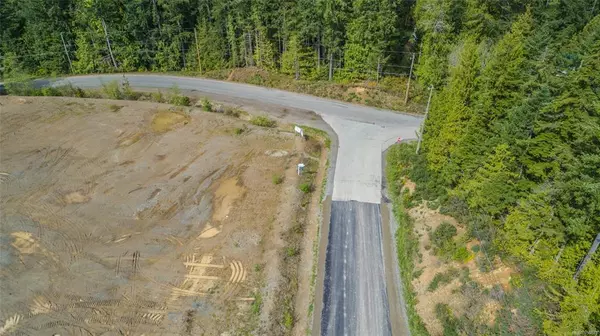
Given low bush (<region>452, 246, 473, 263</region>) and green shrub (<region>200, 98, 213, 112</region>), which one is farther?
green shrub (<region>200, 98, 213, 112</region>)

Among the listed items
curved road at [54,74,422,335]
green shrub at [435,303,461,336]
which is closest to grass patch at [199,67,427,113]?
curved road at [54,74,422,335]

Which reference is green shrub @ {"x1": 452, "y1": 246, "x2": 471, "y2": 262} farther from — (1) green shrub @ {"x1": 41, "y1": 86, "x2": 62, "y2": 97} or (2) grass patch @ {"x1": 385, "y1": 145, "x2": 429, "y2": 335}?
(1) green shrub @ {"x1": 41, "y1": 86, "x2": 62, "y2": 97}

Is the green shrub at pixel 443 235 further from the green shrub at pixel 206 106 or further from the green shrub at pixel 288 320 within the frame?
the green shrub at pixel 206 106

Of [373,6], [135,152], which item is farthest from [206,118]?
[373,6]

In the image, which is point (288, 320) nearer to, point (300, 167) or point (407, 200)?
point (407, 200)

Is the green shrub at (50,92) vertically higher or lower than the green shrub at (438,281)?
higher

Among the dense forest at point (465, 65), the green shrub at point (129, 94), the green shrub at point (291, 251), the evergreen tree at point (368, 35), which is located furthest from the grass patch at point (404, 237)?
the green shrub at point (129, 94)

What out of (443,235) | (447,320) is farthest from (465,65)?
(447,320)
